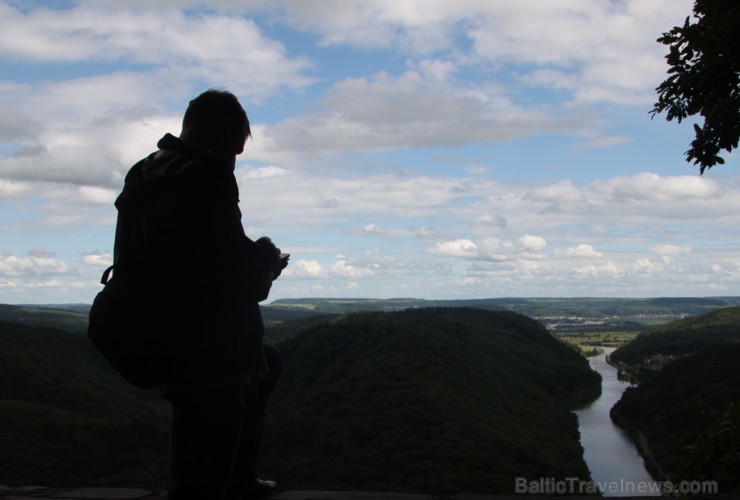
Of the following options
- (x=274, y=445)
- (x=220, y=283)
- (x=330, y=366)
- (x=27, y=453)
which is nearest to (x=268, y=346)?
(x=220, y=283)

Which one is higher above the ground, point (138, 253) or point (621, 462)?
point (138, 253)

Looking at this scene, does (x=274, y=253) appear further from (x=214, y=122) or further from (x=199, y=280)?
(x=214, y=122)

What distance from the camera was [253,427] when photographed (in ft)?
→ 10.8

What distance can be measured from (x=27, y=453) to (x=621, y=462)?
41.6 metres

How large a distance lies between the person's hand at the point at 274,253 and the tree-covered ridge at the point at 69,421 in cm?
3413

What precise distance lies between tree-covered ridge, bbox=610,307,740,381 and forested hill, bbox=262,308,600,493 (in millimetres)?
9801

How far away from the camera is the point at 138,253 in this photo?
8.29ft

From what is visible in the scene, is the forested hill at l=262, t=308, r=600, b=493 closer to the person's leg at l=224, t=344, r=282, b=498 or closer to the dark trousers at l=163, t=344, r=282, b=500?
the person's leg at l=224, t=344, r=282, b=498

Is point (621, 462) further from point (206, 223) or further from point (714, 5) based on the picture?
point (206, 223)

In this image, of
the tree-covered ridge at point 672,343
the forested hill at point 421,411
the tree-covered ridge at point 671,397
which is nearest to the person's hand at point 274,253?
the tree-covered ridge at point 671,397

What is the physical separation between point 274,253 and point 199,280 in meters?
0.37

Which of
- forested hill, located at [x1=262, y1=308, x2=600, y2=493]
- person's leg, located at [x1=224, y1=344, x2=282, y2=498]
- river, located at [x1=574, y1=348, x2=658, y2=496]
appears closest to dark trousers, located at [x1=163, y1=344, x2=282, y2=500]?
Answer: person's leg, located at [x1=224, y1=344, x2=282, y2=498]

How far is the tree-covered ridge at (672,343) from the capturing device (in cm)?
9662

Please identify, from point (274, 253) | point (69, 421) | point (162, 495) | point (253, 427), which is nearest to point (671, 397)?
point (69, 421)
